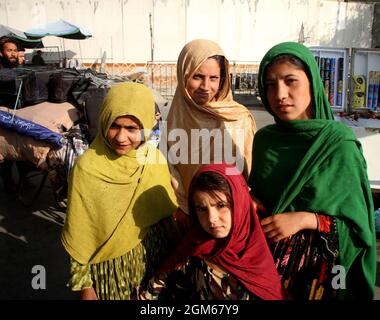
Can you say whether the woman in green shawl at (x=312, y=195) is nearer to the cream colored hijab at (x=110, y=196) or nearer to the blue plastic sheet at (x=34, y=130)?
the cream colored hijab at (x=110, y=196)

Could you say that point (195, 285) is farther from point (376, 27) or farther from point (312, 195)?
point (376, 27)

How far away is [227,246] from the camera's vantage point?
4.62 ft

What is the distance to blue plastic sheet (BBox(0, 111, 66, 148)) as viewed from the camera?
145 inches

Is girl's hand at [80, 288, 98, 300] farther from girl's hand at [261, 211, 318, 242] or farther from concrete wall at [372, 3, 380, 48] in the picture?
concrete wall at [372, 3, 380, 48]

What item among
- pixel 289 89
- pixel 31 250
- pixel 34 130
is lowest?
pixel 31 250

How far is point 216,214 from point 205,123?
827 millimetres

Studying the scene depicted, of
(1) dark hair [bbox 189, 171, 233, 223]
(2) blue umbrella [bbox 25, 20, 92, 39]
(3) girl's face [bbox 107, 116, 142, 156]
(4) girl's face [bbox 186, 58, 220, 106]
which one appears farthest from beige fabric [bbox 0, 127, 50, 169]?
(2) blue umbrella [bbox 25, 20, 92, 39]

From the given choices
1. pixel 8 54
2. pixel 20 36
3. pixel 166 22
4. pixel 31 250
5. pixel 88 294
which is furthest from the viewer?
pixel 166 22

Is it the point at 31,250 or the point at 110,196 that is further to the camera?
the point at 31,250

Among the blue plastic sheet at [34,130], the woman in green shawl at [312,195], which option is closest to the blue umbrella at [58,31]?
the blue plastic sheet at [34,130]

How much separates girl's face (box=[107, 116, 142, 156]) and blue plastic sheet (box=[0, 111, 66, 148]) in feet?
7.13

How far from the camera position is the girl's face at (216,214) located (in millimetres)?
1414

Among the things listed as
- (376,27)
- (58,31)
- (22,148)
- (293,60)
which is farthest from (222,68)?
(376,27)
